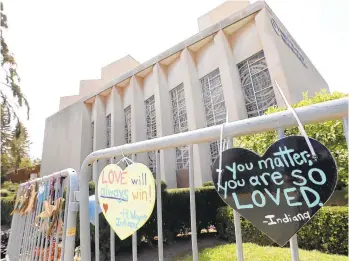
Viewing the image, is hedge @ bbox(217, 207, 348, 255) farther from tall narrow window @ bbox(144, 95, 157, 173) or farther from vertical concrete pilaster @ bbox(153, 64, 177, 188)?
tall narrow window @ bbox(144, 95, 157, 173)

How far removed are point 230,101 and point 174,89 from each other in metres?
4.70

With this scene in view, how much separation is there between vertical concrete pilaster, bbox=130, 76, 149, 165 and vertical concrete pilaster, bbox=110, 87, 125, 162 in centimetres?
208

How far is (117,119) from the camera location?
56.5ft

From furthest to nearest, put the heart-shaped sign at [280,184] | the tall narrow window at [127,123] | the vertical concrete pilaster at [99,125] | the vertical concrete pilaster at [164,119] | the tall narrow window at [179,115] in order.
→ the vertical concrete pilaster at [99,125], the tall narrow window at [127,123], the tall narrow window at [179,115], the vertical concrete pilaster at [164,119], the heart-shaped sign at [280,184]

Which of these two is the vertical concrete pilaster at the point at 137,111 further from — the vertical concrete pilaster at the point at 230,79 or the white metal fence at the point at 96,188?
the white metal fence at the point at 96,188

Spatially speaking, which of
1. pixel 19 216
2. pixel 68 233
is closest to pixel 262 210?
pixel 68 233

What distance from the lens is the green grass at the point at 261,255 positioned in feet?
11.8

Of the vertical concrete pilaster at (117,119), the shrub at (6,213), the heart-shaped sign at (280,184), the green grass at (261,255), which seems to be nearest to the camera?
the heart-shaped sign at (280,184)

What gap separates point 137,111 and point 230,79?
7.29m

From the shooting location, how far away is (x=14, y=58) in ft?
43.9

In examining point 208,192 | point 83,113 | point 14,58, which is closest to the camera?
point 208,192

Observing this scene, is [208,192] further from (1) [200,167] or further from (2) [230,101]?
(2) [230,101]

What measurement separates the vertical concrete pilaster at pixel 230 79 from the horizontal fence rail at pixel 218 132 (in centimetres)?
929

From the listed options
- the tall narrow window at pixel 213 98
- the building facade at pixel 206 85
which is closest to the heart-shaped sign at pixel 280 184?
the building facade at pixel 206 85
